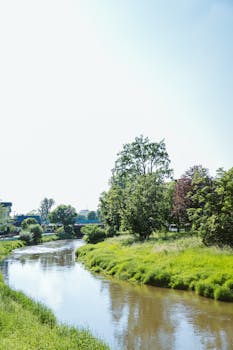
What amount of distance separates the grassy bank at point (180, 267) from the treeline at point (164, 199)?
212 centimetres

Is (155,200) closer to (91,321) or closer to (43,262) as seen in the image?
(43,262)

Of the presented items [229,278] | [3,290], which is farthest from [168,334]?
[3,290]

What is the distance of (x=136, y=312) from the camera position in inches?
631

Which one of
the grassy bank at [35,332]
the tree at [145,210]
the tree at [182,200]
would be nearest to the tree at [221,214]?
the tree at [182,200]

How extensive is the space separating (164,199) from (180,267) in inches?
742

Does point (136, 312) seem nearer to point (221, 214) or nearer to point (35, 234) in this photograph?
point (221, 214)

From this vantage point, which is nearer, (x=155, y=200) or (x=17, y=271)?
(x=17, y=271)

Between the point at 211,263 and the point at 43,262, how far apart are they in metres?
20.7

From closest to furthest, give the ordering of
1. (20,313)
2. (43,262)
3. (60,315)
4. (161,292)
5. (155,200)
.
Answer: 1. (20,313)
2. (60,315)
3. (161,292)
4. (43,262)
5. (155,200)

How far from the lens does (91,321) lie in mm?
14828

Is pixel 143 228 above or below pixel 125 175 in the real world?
below

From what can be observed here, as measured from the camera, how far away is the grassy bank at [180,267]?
18300 mm

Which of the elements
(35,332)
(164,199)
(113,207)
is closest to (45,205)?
(113,207)

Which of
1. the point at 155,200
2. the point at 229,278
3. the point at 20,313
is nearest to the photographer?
the point at 20,313
